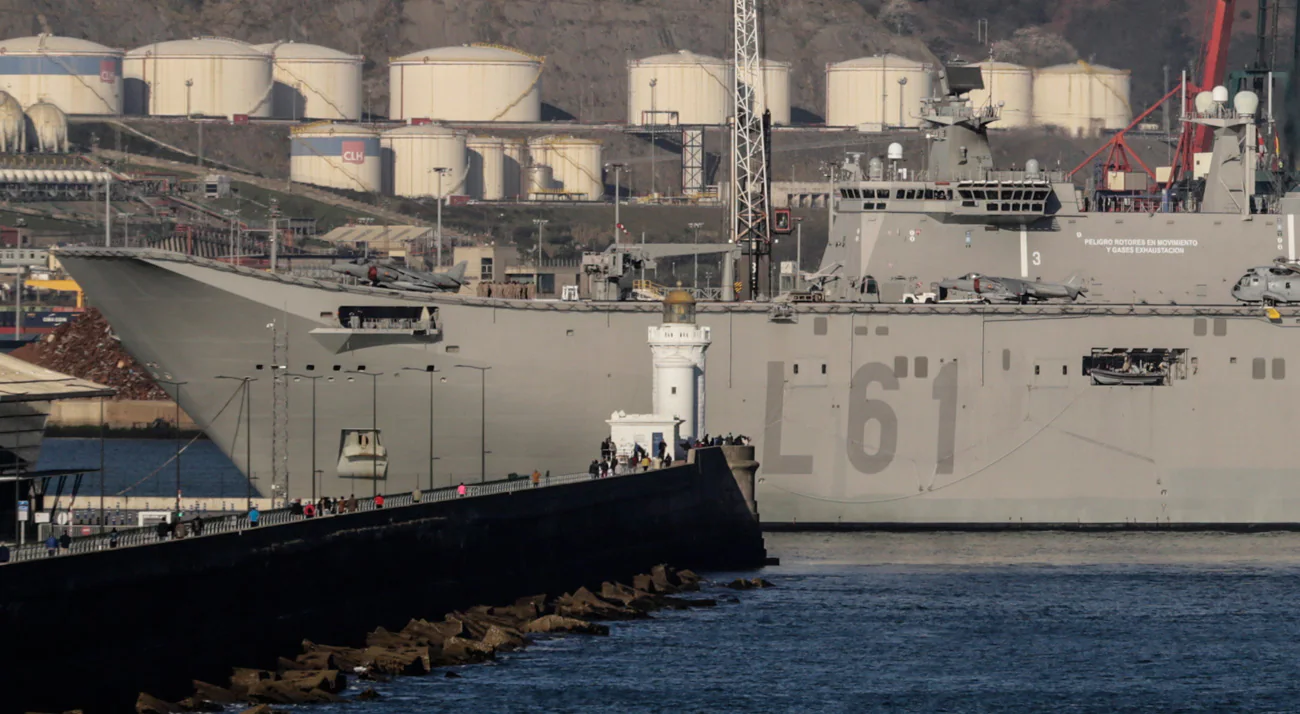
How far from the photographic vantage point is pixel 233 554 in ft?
100

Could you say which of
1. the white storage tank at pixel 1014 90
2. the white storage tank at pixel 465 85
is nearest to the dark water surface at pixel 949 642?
the white storage tank at pixel 1014 90

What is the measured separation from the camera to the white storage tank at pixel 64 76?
163 metres

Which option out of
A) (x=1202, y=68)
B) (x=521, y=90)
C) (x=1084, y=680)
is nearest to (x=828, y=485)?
(x=1084, y=680)

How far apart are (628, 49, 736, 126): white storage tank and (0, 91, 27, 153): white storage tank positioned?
45.0 meters

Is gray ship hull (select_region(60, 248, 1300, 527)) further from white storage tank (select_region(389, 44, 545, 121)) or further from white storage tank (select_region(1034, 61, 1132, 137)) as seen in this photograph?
white storage tank (select_region(389, 44, 545, 121))

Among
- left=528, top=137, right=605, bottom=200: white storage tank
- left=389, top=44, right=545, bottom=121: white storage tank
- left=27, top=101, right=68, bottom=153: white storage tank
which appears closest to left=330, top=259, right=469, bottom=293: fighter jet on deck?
left=27, top=101, right=68, bottom=153: white storage tank

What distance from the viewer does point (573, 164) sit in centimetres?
16238

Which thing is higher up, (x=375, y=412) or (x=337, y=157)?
(x=337, y=157)

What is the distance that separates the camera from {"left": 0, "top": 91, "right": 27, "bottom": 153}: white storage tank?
154 metres

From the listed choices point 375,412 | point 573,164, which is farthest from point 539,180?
point 375,412

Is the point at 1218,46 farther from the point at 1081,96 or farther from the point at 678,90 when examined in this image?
the point at 678,90

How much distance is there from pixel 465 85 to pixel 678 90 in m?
16.4

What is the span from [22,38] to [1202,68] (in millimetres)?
103332

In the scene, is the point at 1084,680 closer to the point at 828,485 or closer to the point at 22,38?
the point at 828,485
